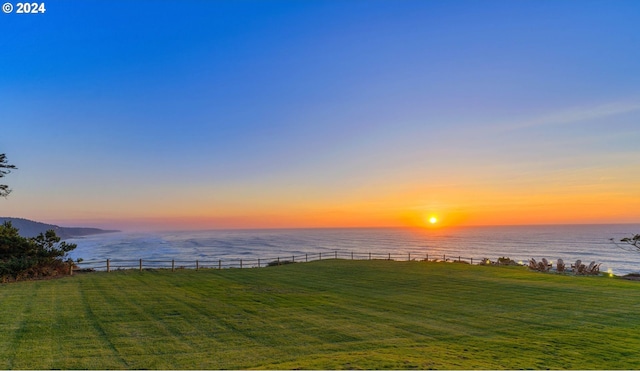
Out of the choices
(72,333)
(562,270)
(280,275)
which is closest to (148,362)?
(72,333)

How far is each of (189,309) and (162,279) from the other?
34.1ft

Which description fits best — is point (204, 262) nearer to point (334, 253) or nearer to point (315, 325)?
point (334, 253)

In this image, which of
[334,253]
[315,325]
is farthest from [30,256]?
[334,253]

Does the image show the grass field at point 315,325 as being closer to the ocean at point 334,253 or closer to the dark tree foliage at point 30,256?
the dark tree foliage at point 30,256

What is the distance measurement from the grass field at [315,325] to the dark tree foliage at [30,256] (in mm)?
2978

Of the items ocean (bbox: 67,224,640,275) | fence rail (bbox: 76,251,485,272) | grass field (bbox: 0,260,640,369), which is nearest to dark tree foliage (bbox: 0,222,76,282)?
fence rail (bbox: 76,251,485,272)

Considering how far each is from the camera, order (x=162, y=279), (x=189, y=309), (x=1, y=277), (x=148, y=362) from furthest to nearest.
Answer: (x=162, y=279) → (x=1, y=277) → (x=189, y=309) → (x=148, y=362)

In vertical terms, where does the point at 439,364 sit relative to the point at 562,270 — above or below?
above

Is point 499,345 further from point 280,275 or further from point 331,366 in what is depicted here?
point 280,275

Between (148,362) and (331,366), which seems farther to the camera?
(148,362)

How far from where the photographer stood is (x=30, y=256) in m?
23.9

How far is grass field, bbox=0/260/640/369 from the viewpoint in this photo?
337 inches

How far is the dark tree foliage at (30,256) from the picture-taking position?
22.2 m

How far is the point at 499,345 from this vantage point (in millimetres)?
9930
